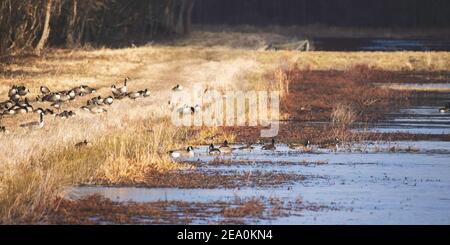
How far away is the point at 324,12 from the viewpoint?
12469 cm

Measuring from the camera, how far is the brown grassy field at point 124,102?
743 inches

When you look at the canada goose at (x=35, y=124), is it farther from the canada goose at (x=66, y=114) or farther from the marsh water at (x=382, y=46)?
the marsh water at (x=382, y=46)

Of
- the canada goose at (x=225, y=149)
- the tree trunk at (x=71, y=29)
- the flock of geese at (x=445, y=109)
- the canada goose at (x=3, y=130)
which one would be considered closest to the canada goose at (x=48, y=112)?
the canada goose at (x=3, y=130)

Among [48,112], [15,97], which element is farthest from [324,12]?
[48,112]

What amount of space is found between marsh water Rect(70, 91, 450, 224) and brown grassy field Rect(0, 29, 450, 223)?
873 mm

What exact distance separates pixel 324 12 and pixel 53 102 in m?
96.2

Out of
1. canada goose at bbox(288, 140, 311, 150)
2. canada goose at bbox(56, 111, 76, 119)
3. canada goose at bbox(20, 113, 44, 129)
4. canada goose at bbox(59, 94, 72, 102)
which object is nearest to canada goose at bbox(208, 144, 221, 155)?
canada goose at bbox(288, 140, 311, 150)

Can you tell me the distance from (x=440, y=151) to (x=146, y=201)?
8.01 metres

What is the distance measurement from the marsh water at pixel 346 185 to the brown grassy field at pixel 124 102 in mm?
A: 873

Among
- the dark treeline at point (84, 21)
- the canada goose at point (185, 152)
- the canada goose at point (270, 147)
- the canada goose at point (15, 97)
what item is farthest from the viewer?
the dark treeline at point (84, 21)

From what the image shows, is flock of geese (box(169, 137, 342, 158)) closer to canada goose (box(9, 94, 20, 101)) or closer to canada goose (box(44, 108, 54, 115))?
canada goose (box(44, 108, 54, 115))

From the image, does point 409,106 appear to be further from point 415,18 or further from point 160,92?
point 415,18

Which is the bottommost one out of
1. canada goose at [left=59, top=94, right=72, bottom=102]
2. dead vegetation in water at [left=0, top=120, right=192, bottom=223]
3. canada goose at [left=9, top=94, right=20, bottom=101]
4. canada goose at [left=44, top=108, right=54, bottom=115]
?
canada goose at [left=59, top=94, right=72, bottom=102]

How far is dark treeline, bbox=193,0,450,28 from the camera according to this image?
376 feet
